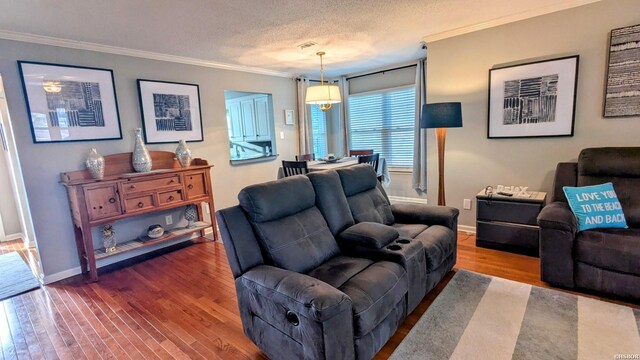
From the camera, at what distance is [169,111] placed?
148 inches

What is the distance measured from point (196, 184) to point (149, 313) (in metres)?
1.68

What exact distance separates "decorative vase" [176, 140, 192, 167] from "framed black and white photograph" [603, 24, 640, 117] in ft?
14.2

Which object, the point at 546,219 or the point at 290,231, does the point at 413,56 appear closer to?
the point at 546,219

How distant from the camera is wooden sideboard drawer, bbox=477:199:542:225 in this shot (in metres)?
2.91

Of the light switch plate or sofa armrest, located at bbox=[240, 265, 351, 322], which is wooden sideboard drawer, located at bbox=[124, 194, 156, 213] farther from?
the light switch plate

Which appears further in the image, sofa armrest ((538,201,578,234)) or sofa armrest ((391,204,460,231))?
sofa armrest ((391,204,460,231))

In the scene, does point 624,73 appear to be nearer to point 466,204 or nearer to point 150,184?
point 466,204

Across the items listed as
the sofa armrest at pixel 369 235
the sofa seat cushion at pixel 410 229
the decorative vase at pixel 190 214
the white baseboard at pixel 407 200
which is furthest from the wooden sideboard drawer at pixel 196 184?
the white baseboard at pixel 407 200

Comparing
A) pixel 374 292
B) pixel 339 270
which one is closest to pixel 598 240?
pixel 374 292

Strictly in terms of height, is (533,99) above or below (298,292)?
above

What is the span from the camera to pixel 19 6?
2178 millimetres

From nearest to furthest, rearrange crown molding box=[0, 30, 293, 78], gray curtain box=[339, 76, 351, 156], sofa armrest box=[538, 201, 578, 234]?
1. sofa armrest box=[538, 201, 578, 234]
2. crown molding box=[0, 30, 293, 78]
3. gray curtain box=[339, 76, 351, 156]

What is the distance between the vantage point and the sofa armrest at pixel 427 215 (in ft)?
8.63

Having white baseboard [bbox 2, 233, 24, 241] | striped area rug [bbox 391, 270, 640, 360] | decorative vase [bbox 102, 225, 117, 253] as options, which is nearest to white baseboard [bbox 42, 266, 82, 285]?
decorative vase [bbox 102, 225, 117, 253]
